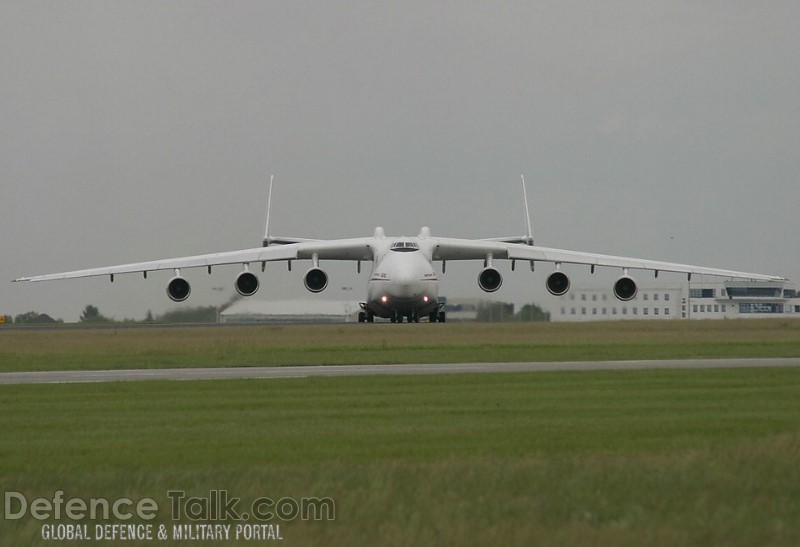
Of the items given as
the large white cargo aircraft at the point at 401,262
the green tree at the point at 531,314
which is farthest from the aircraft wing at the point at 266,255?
the green tree at the point at 531,314

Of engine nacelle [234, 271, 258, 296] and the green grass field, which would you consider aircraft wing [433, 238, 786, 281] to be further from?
the green grass field

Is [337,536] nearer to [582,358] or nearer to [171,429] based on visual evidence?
[171,429]

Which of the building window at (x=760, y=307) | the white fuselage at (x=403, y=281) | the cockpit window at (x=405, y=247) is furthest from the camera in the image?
the building window at (x=760, y=307)

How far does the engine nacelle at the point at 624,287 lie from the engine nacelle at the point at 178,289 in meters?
14.7

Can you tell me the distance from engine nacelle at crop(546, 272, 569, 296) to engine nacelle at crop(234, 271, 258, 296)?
1020 centimetres

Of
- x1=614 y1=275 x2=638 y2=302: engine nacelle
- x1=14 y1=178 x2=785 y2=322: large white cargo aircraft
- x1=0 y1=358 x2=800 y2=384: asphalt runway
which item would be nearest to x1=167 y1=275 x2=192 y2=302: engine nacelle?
x1=14 y1=178 x2=785 y2=322: large white cargo aircraft

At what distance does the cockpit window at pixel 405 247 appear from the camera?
1695 inches

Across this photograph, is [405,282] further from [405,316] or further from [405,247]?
[405,316]

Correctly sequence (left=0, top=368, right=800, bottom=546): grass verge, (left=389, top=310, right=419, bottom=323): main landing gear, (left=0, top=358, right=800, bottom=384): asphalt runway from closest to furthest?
(left=0, top=368, right=800, bottom=546): grass verge
(left=0, top=358, right=800, bottom=384): asphalt runway
(left=389, top=310, right=419, bottom=323): main landing gear

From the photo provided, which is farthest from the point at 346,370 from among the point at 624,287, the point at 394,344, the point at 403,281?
the point at 624,287

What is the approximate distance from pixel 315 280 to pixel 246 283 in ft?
7.82

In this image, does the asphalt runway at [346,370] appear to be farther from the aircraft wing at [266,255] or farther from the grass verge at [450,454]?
the aircraft wing at [266,255]

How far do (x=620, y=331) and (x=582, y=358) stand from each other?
1264 centimetres

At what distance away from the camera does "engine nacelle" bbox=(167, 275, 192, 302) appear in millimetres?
44062
